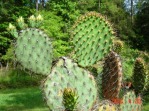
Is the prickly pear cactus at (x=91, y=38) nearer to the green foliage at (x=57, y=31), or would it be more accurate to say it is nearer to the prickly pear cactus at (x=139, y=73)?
the prickly pear cactus at (x=139, y=73)

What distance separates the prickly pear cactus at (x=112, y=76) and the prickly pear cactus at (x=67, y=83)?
189mm

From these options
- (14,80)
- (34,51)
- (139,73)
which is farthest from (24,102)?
(139,73)

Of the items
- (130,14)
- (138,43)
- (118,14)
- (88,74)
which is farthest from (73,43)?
(130,14)

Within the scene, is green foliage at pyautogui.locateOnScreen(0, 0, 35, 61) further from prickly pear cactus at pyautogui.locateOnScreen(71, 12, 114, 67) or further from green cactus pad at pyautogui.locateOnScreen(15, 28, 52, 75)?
prickly pear cactus at pyautogui.locateOnScreen(71, 12, 114, 67)

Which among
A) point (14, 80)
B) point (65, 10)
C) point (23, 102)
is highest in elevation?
point (65, 10)

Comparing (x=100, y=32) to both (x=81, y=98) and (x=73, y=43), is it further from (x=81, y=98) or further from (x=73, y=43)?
(x=81, y=98)

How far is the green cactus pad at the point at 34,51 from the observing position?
4.53m

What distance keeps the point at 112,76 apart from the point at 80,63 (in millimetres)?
698

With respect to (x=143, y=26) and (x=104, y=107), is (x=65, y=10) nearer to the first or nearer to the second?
(x=143, y=26)

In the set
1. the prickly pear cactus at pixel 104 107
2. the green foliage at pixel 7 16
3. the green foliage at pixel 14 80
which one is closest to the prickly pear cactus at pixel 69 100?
the prickly pear cactus at pixel 104 107

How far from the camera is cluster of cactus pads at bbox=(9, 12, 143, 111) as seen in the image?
3518mm

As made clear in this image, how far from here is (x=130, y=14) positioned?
4638 cm

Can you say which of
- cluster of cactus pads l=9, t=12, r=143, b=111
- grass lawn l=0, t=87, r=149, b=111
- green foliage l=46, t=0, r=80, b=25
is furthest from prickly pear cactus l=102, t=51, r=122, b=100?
green foliage l=46, t=0, r=80, b=25

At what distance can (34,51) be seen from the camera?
190 inches
